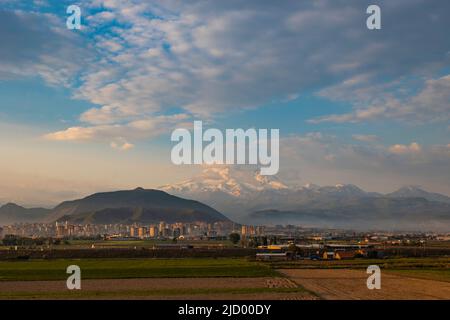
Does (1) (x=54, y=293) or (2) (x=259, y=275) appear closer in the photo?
(1) (x=54, y=293)

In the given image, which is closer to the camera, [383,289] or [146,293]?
[146,293]

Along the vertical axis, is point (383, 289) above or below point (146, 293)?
below
